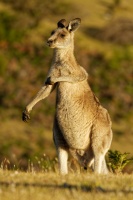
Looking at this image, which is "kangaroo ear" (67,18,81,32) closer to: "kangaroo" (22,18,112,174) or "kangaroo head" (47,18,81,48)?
"kangaroo head" (47,18,81,48)

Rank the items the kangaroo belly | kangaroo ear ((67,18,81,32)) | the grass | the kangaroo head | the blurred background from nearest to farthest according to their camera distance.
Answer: the grass, the kangaroo belly, the kangaroo head, kangaroo ear ((67,18,81,32)), the blurred background

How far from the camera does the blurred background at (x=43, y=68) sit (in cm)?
2478

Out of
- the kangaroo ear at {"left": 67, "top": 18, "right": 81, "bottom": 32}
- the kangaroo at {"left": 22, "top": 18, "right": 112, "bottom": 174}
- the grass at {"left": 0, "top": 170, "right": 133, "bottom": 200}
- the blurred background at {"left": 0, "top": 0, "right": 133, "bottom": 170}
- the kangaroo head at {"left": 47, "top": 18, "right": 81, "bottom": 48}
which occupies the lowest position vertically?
the grass at {"left": 0, "top": 170, "right": 133, "bottom": 200}

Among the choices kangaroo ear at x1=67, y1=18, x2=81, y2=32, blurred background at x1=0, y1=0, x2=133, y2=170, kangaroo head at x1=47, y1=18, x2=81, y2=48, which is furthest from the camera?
blurred background at x1=0, y1=0, x2=133, y2=170

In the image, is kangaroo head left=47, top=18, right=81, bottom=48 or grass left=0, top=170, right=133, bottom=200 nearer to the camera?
grass left=0, top=170, right=133, bottom=200

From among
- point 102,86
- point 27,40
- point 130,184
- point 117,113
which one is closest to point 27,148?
point 117,113

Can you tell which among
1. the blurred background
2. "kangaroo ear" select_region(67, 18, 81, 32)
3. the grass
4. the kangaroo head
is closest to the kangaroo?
the kangaroo head

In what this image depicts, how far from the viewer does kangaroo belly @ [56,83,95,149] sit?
8289 mm

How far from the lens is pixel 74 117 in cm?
835

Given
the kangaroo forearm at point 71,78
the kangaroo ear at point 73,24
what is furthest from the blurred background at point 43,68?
the kangaroo forearm at point 71,78

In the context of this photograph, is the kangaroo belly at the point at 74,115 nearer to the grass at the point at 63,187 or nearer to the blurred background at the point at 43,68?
the grass at the point at 63,187

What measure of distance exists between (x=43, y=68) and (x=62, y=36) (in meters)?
22.6

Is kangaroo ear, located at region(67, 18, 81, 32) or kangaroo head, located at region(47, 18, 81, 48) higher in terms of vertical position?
kangaroo ear, located at region(67, 18, 81, 32)

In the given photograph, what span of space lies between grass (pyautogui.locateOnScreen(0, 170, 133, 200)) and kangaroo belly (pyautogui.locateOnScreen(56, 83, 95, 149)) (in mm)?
1066
